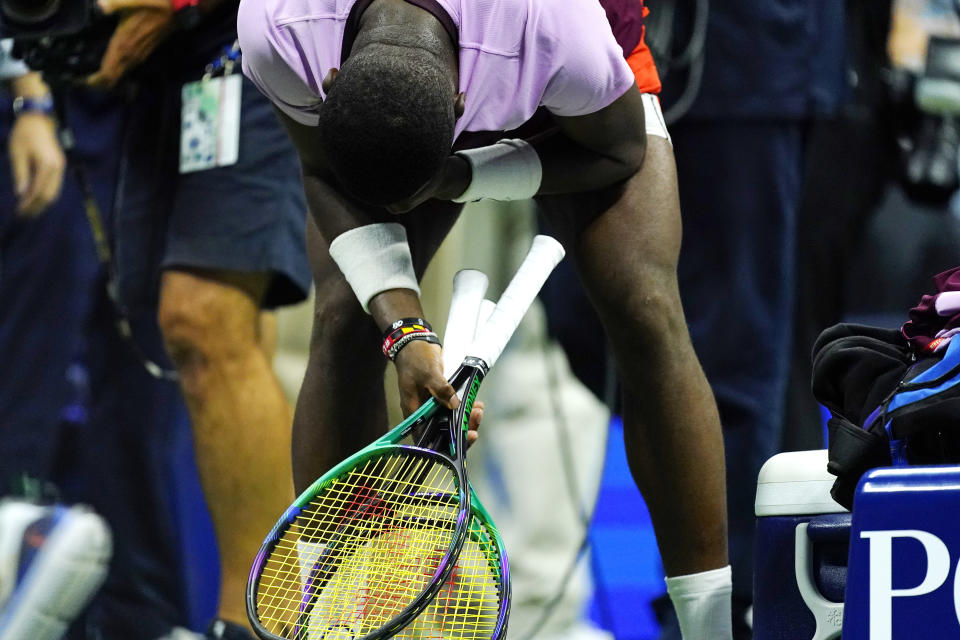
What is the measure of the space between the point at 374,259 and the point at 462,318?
0.54ft

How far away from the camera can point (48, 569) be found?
3135 millimetres

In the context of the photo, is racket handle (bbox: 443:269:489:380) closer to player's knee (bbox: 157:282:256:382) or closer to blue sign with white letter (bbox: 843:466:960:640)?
blue sign with white letter (bbox: 843:466:960:640)

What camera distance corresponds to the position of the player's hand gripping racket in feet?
5.97

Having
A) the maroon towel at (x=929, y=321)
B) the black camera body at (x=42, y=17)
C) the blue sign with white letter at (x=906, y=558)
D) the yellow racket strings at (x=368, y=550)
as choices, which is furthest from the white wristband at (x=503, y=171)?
the black camera body at (x=42, y=17)

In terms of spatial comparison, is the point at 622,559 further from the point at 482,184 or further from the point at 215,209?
the point at 482,184

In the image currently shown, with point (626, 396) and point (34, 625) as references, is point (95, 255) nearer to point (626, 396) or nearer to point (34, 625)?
point (34, 625)

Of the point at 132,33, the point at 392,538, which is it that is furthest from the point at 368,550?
the point at 132,33

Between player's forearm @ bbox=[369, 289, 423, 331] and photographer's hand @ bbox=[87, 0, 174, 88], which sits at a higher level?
photographer's hand @ bbox=[87, 0, 174, 88]

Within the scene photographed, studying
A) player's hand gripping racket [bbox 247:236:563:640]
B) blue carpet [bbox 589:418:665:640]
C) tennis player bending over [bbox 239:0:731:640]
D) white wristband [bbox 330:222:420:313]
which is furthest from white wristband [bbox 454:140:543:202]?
blue carpet [bbox 589:418:665:640]

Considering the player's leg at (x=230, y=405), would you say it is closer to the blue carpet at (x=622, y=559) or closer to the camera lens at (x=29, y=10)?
the camera lens at (x=29, y=10)

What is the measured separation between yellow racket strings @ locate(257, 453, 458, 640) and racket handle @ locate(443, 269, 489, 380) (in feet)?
0.49

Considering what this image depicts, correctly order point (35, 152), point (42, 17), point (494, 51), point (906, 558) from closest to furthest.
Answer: point (906, 558) < point (494, 51) < point (42, 17) < point (35, 152)

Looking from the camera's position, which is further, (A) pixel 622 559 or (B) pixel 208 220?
(A) pixel 622 559

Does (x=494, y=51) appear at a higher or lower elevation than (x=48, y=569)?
higher
